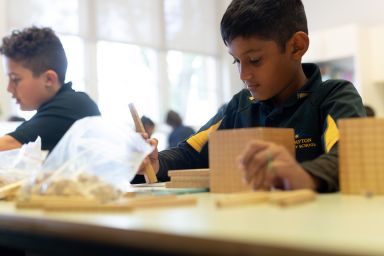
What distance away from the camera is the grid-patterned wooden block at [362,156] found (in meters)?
0.74

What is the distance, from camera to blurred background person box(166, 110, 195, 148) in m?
4.45

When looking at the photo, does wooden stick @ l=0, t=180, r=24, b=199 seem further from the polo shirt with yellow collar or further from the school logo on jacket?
the school logo on jacket

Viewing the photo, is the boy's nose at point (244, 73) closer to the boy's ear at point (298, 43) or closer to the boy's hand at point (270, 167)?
the boy's ear at point (298, 43)

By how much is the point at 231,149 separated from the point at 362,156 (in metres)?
0.21

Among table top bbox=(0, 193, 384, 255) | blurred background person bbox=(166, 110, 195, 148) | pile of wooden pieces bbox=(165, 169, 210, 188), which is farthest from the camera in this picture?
blurred background person bbox=(166, 110, 195, 148)

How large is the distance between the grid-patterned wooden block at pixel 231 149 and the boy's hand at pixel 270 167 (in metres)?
0.07

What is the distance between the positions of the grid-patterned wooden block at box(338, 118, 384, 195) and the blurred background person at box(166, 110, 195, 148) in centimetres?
348

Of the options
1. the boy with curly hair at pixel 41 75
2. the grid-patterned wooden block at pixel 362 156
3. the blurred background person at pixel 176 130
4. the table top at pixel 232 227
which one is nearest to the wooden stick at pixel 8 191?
the table top at pixel 232 227

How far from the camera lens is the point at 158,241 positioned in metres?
0.46

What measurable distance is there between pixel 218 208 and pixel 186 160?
778 millimetres

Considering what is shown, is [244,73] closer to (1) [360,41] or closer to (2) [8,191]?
(2) [8,191]

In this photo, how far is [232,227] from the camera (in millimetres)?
457

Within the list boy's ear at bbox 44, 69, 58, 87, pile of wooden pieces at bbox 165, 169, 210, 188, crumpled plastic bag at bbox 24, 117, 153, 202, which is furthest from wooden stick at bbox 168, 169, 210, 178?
boy's ear at bbox 44, 69, 58, 87

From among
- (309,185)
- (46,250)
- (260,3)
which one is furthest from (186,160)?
(46,250)
